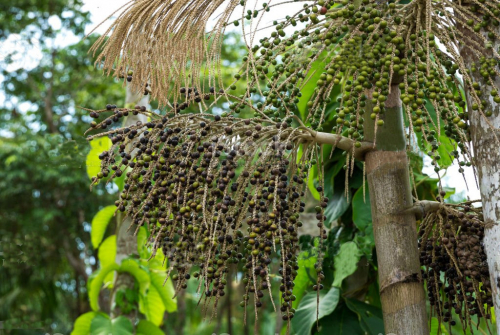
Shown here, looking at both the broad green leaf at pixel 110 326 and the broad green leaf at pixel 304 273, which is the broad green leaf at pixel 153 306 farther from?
the broad green leaf at pixel 304 273

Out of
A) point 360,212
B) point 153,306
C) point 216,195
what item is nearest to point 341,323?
point 360,212

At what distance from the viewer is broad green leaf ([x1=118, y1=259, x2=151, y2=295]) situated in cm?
372

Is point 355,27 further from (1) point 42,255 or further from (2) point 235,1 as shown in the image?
(1) point 42,255

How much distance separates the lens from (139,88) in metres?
2.11

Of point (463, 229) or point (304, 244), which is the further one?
point (304, 244)

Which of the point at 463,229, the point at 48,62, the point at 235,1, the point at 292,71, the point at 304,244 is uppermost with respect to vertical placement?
the point at 48,62

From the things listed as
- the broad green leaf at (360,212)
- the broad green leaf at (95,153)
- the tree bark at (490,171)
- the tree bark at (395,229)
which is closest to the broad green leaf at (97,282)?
the broad green leaf at (95,153)

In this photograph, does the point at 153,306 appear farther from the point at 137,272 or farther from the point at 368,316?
the point at 368,316

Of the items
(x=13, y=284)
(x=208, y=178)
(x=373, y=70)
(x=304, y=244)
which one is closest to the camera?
(x=208, y=178)

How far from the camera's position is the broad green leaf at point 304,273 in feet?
10.5

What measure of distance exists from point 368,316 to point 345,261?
0.94 feet

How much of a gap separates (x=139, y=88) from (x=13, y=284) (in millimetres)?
8648

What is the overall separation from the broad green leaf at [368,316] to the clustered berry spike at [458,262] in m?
0.66

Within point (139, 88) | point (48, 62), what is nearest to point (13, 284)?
point (48, 62)
